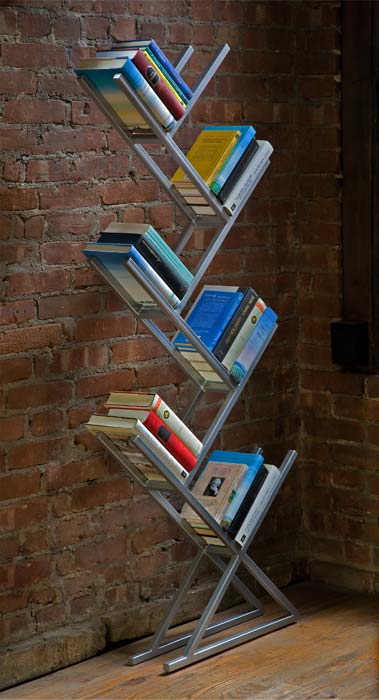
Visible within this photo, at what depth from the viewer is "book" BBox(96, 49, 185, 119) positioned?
2926 mm

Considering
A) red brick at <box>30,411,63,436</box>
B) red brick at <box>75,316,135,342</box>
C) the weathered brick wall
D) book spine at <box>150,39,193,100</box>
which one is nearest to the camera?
book spine at <box>150,39,193,100</box>

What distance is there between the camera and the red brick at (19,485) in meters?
3.14

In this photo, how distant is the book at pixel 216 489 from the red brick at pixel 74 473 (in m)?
0.27

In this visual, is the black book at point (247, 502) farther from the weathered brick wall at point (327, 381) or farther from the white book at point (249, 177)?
the white book at point (249, 177)

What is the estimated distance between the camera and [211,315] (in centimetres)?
328

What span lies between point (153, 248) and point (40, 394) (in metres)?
0.51

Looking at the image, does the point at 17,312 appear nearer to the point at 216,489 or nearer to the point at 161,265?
the point at 161,265

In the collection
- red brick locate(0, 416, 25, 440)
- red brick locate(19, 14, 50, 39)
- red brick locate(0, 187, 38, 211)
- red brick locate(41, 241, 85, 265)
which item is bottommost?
red brick locate(0, 416, 25, 440)

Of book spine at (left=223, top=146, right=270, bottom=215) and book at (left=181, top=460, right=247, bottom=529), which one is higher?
book spine at (left=223, top=146, right=270, bottom=215)

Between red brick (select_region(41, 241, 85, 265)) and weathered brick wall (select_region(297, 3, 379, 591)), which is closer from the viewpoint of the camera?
red brick (select_region(41, 241, 85, 265))

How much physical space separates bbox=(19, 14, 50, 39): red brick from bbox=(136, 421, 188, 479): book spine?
3.39 ft

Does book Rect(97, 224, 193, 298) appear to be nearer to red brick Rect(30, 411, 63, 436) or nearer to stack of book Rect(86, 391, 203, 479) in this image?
stack of book Rect(86, 391, 203, 479)

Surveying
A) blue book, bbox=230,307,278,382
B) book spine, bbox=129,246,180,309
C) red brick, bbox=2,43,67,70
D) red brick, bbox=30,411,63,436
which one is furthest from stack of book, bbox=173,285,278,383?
red brick, bbox=2,43,67,70

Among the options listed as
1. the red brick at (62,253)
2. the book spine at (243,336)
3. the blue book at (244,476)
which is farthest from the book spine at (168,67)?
the blue book at (244,476)
